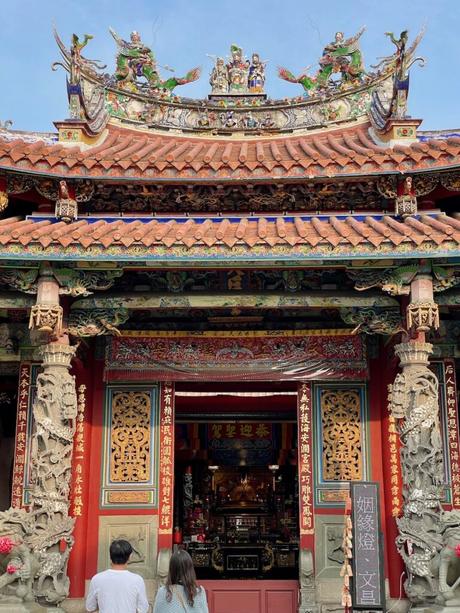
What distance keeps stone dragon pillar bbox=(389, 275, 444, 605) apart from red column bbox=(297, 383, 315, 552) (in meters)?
1.57

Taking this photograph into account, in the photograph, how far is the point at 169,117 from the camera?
38.8ft

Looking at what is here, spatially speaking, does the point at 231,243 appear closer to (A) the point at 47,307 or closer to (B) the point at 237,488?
(A) the point at 47,307

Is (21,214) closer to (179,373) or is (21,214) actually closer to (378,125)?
(179,373)

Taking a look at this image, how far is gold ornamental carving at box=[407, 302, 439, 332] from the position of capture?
7180 mm

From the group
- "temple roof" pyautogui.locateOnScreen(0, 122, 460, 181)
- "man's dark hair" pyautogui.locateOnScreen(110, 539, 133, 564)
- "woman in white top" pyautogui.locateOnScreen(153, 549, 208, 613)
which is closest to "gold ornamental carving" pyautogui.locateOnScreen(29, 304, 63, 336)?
"temple roof" pyautogui.locateOnScreen(0, 122, 460, 181)

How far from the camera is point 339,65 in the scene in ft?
39.8

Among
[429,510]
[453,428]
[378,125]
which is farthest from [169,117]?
[429,510]

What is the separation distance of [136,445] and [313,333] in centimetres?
242

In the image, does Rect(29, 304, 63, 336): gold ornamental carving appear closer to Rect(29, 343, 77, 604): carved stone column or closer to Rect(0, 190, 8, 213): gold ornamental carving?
Rect(29, 343, 77, 604): carved stone column

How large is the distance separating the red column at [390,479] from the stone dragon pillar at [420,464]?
46.7 inches

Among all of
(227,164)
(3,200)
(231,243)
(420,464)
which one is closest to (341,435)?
(420,464)

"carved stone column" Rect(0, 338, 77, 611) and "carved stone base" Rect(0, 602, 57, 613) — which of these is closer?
"carved stone base" Rect(0, 602, 57, 613)

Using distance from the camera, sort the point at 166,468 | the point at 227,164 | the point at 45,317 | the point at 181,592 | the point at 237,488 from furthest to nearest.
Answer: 1. the point at 237,488
2. the point at 166,468
3. the point at 227,164
4. the point at 45,317
5. the point at 181,592

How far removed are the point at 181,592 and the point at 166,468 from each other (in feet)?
14.9
